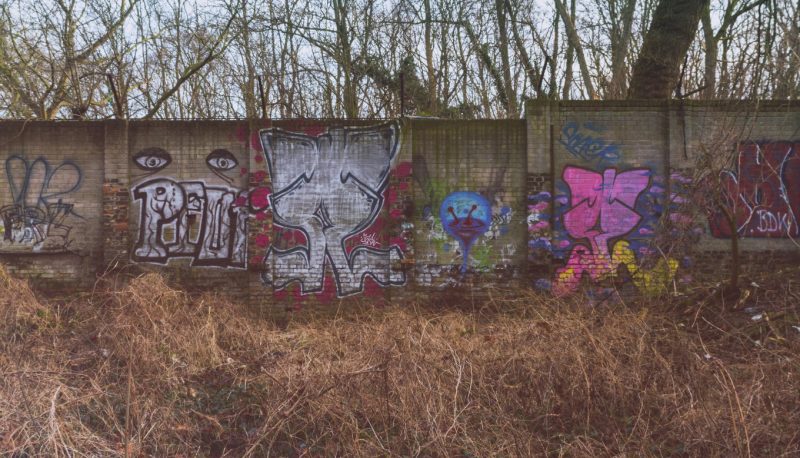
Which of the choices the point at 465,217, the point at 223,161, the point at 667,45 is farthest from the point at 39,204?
the point at 667,45

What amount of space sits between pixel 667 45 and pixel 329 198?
5.85 metres

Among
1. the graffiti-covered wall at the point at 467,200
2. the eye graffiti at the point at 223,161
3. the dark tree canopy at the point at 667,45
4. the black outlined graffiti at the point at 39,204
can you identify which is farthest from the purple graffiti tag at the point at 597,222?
the black outlined graffiti at the point at 39,204

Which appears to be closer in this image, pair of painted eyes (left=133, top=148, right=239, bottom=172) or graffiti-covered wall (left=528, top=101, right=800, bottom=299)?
graffiti-covered wall (left=528, top=101, right=800, bottom=299)

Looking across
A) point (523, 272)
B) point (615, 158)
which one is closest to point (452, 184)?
point (523, 272)

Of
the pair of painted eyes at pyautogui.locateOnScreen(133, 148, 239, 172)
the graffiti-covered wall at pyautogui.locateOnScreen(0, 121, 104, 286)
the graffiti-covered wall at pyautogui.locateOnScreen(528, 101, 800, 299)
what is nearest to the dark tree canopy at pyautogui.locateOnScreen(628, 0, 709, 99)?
the graffiti-covered wall at pyautogui.locateOnScreen(528, 101, 800, 299)

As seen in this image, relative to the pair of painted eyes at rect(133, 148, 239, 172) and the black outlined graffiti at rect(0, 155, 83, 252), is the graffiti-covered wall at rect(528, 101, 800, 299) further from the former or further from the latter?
the black outlined graffiti at rect(0, 155, 83, 252)

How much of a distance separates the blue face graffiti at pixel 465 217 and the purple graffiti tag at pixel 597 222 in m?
1.15

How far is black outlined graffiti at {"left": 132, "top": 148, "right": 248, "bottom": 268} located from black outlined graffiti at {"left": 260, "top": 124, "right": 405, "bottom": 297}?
53cm

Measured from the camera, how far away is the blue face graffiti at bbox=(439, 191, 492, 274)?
8.30 metres

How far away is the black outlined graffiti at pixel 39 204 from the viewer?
848 centimetres

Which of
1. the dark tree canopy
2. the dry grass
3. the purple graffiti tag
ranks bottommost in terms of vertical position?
the dry grass

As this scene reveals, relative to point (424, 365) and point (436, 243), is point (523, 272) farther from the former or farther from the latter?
point (424, 365)

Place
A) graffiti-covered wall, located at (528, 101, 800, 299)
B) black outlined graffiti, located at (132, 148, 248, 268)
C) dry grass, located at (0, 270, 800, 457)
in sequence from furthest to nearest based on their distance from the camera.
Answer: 1. black outlined graffiti, located at (132, 148, 248, 268)
2. graffiti-covered wall, located at (528, 101, 800, 299)
3. dry grass, located at (0, 270, 800, 457)

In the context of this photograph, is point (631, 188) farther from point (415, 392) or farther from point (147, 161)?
point (147, 161)
